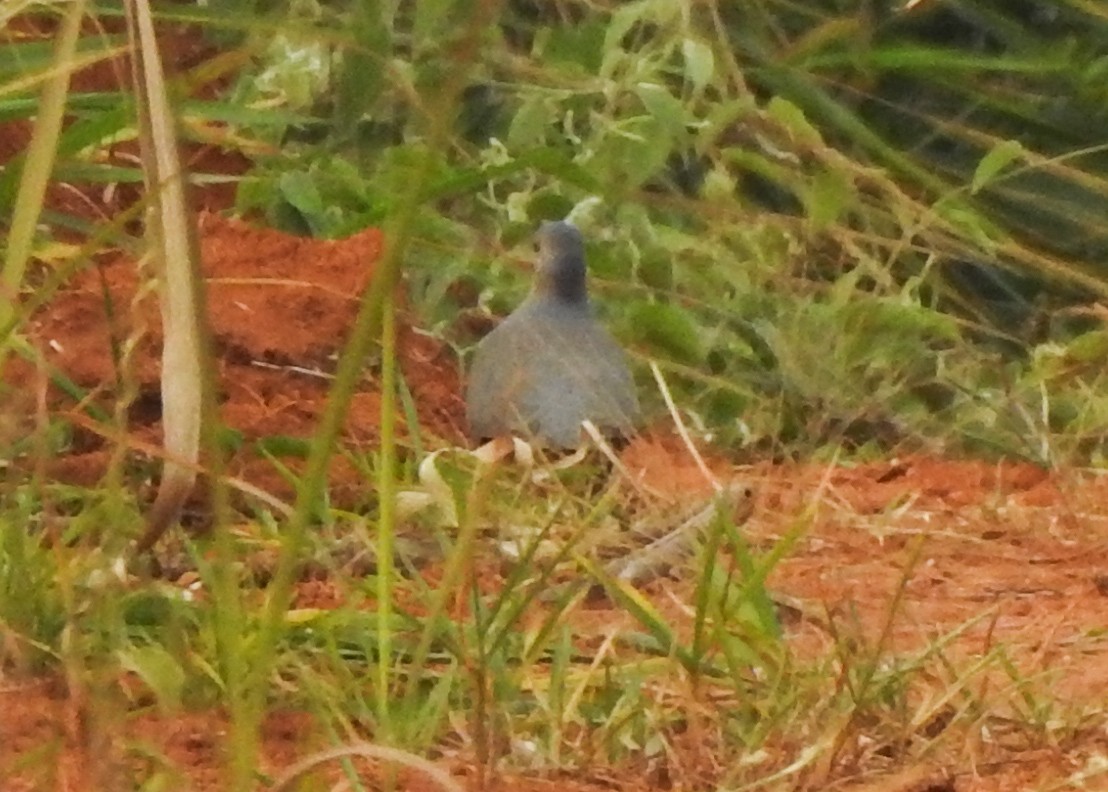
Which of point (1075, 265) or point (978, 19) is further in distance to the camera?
point (978, 19)

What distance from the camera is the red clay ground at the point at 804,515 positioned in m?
1.49

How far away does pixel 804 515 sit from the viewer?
5.47 ft

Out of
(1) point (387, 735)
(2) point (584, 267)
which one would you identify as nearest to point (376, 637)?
Result: (1) point (387, 735)

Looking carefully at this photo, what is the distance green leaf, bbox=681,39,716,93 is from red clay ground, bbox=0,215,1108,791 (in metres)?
0.62

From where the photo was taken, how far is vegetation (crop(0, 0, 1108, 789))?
1.46 meters

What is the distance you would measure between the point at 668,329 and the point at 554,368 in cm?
47

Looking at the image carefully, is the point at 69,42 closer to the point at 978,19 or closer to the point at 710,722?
the point at 710,722

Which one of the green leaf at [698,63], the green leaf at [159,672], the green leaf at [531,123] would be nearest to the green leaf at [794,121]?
the green leaf at [698,63]

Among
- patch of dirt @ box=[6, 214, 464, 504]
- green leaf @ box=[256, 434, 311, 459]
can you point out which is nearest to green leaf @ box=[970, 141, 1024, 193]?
patch of dirt @ box=[6, 214, 464, 504]

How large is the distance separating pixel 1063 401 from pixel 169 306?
7.81 feet

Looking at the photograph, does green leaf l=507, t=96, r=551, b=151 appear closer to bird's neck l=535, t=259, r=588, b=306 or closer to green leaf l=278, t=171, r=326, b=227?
green leaf l=278, t=171, r=326, b=227

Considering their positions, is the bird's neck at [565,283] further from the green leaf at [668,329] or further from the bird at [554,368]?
the green leaf at [668,329]

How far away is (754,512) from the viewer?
89.3 inches

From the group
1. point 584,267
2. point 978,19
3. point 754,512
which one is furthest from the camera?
point 978,19
